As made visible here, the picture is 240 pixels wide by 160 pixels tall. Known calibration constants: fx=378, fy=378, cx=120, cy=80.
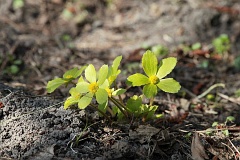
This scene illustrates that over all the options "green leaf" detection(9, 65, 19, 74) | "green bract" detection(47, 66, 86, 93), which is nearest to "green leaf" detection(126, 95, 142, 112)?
"green bract" detection(47, 66, 86, 93)

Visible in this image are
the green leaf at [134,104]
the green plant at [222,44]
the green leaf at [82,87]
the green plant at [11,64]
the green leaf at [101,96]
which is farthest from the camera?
the green plant at [222,44]

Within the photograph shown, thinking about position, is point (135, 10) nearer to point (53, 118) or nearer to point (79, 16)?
point (79, 16)

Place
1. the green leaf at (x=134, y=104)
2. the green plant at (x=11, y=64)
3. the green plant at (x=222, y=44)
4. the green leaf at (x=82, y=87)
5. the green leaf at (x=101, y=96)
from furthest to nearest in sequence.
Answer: the green plant at (x=222, y=44) < the green plant at (x=11, y=64) < the green leaf at (x=134, y=104) < the green leaf at (x=82, y=87) < the green leaf at (x=101, y=96)

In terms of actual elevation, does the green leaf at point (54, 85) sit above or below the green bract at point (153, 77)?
below

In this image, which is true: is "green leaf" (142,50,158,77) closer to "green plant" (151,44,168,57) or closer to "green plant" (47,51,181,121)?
"green plant" (47,51,181,121)

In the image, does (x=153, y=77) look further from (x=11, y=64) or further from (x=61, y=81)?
(x=11, y=64)

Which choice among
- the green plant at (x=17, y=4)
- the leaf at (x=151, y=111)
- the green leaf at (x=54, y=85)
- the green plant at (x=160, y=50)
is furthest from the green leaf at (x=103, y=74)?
the green plant at (x=17, y=4)

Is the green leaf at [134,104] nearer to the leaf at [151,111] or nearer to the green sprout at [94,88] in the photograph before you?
the leaf at [151,111]
